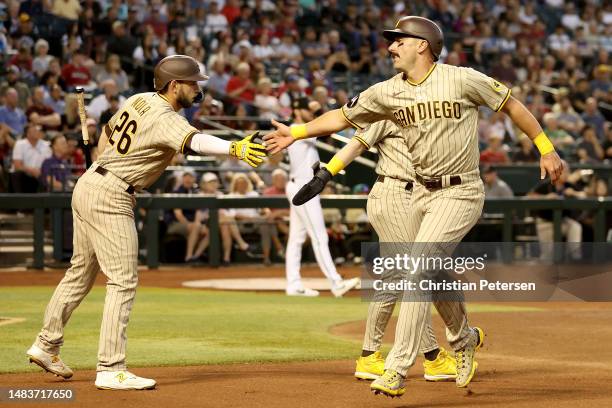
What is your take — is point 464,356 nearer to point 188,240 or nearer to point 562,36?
point 188,240

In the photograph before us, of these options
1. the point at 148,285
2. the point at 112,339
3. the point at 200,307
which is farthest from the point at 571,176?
the point at 112,339

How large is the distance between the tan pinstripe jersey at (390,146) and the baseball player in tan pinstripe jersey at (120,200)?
1.24 metres

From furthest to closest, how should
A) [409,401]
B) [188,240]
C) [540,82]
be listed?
[540,82] → [188,240] → [409,401]

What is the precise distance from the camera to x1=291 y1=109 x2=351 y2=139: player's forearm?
7508mm

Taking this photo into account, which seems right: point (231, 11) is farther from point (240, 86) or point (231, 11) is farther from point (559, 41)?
point (559, 41)

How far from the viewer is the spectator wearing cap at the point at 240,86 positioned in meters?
22.4

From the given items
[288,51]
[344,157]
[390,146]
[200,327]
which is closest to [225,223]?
[288,51]

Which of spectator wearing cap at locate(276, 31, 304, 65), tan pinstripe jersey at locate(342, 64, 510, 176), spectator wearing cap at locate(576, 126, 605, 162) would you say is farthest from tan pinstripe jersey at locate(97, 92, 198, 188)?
spectator wearing cap at locate(276, 31, 304, 65)

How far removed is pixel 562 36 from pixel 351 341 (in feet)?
67.4

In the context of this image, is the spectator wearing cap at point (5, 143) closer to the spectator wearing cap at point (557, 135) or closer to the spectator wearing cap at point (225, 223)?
the spectator wearing cap at point (225, 223)

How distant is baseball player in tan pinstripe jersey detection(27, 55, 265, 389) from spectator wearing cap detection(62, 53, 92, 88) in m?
13.3

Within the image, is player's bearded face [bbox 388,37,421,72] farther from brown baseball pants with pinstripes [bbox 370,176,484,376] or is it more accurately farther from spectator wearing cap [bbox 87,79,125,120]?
spectator wearing cap [bbox 87,79,125,120]

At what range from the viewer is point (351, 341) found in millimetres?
10492

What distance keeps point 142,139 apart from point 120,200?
440 mm
